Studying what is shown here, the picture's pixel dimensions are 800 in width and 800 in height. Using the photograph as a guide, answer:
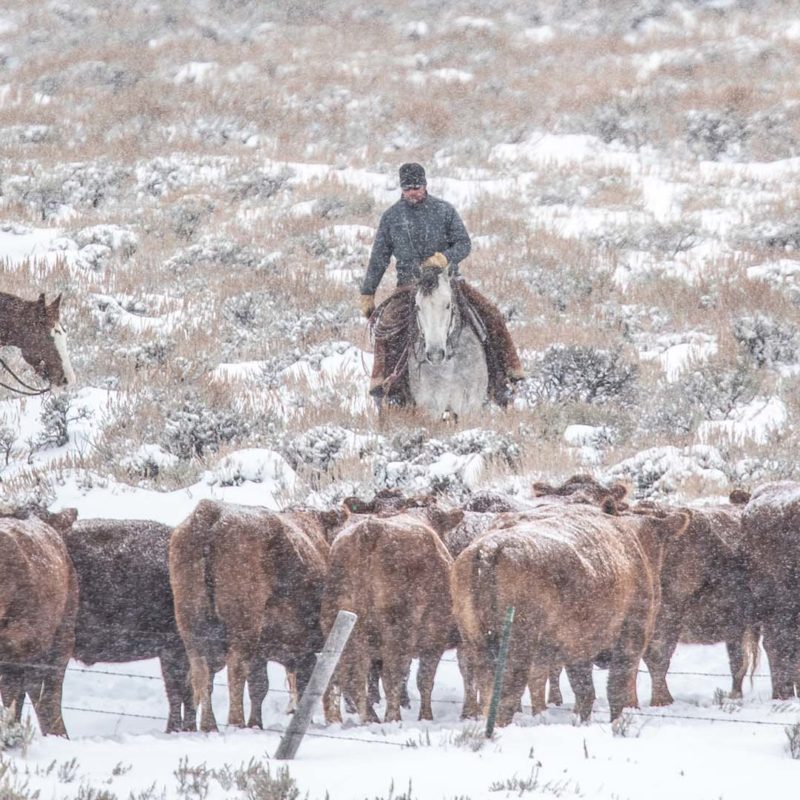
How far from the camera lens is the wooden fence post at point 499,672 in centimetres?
523

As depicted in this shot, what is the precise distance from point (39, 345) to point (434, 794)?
28.3ft

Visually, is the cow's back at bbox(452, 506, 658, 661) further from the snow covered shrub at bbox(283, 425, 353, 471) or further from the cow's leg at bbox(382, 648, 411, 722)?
the snow covered shrub at bbox(283, 425, 353, 471)

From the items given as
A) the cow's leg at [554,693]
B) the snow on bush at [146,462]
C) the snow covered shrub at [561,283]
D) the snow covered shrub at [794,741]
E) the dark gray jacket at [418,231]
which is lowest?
the snow covered shrub at [794,741]

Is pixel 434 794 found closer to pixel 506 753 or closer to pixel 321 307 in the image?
pixel 506 753

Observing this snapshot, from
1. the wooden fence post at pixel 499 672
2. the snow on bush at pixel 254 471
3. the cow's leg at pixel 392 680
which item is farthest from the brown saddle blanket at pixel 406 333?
the wooden fence post at pixel 499 672

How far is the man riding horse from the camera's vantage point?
11906 mm

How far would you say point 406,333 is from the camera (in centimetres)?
1199

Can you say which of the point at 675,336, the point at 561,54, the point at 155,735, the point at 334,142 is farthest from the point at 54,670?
Result: the point at 561,54

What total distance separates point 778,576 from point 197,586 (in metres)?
3.03

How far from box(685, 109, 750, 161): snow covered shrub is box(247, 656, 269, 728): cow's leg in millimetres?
22712

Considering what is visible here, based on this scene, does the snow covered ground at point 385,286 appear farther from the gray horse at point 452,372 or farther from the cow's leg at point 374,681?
the gray horse at point 452,372

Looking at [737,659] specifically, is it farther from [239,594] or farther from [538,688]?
[239,594]

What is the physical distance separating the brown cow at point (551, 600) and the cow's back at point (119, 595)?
68.8 inches

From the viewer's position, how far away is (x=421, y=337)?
11.8 m
